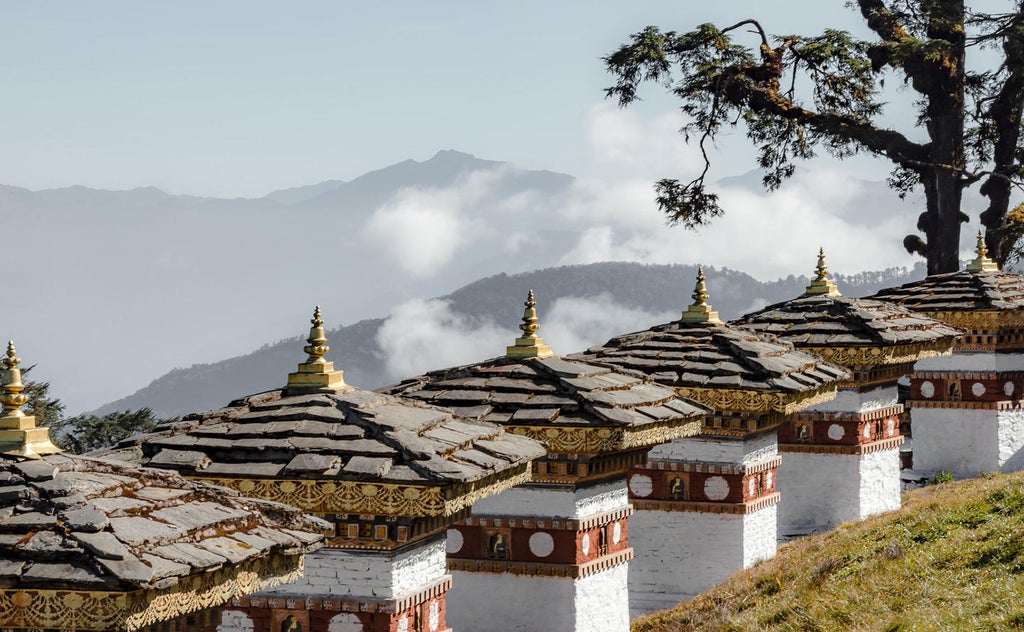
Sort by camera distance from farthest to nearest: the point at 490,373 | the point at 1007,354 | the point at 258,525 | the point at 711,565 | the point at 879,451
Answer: the point at 1007,354 < the point at 879,451 < the point at 711,565 < the point at 490,373 < the point at 258,525

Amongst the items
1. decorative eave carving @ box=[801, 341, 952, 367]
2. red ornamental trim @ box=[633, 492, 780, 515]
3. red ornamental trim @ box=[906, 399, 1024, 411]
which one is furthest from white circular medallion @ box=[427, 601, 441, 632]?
red ornamental trim @ box=[906, 399, 1024, 411]

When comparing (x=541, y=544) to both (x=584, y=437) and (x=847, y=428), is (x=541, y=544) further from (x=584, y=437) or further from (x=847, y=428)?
(x=847, y=428)

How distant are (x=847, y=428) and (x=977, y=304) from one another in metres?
4.26

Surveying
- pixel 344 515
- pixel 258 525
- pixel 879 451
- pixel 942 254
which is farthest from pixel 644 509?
pixel 942 254

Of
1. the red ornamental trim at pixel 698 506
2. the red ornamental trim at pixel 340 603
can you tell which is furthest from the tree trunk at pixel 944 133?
the red ornamental trim at pixel 340 603

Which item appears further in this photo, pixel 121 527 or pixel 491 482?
pixel 491 482

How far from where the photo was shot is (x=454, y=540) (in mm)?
12031

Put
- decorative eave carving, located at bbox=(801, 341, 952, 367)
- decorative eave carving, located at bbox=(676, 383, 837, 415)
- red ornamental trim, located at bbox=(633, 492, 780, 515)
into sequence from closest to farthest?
decorative eave carving, located at bbox=(676, 383, 837, 415), red ornamental trim, located at bbox=(633, 492, 780, 515), decorative eave carving, located at bbox=(801, 341, 952, 367)

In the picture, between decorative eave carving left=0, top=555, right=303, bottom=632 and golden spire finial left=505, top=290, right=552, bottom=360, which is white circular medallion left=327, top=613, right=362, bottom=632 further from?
golden spire finial left=505, top=290, right=552, bottom=360

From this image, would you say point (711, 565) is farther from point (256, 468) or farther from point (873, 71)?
point (873, 71)

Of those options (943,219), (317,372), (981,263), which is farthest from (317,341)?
(943,219)

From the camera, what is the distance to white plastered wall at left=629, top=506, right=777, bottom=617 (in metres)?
14.2

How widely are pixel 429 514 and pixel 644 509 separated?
5.79 m

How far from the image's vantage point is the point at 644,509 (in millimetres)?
14414
